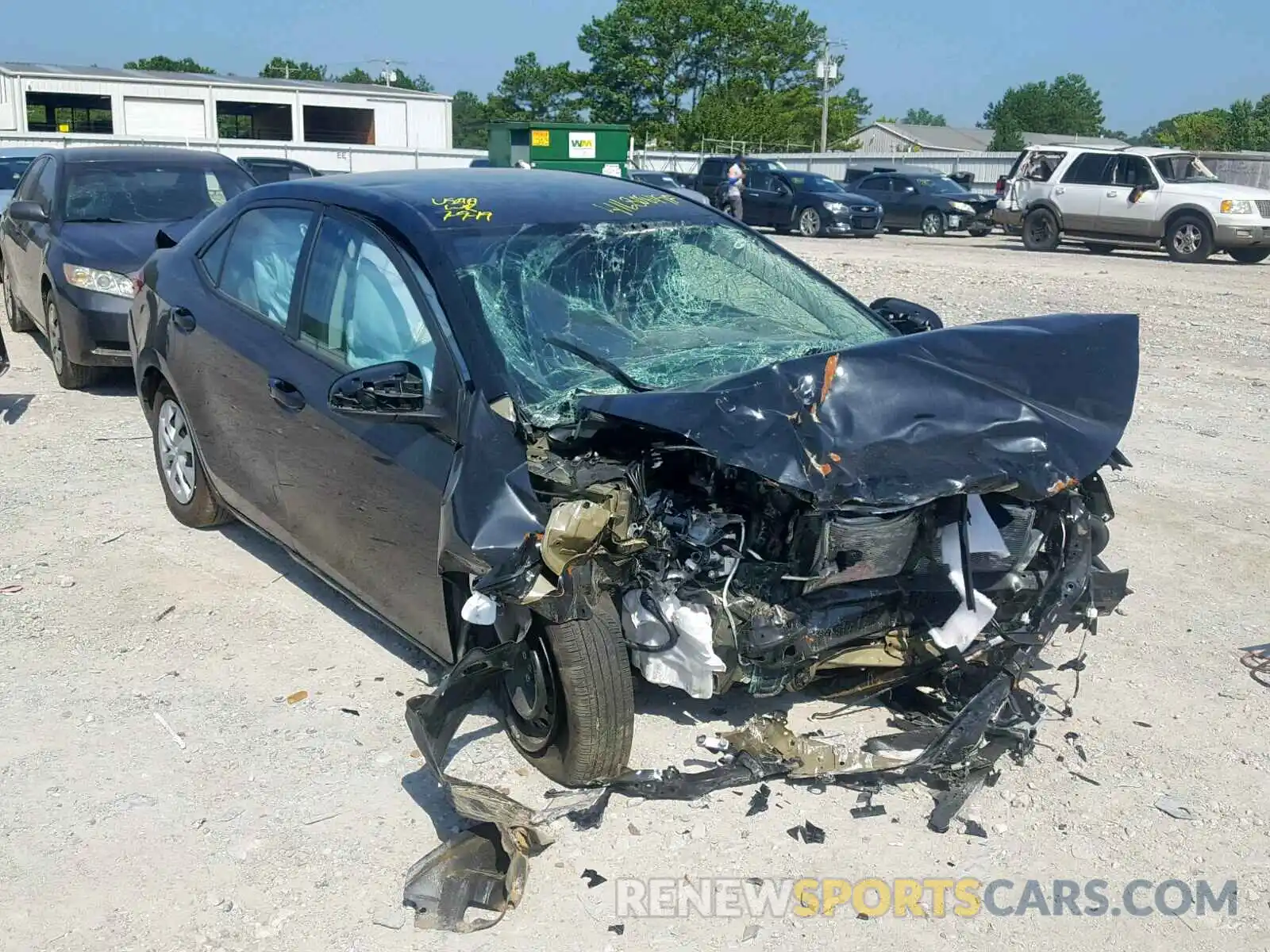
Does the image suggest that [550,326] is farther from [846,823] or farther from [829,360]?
[846,823]

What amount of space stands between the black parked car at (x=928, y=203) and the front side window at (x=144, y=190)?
20.5m

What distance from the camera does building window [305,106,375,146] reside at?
56688 mm

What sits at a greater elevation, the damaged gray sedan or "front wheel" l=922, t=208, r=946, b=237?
"front wheel" l=922, t=208, r=946, b=237

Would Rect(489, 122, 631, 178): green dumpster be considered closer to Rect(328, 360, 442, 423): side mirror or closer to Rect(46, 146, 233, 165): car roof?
Rect(46, 146, 233, 165): car roof

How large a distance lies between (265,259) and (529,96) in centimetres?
10895

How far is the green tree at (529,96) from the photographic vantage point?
89.0 metres

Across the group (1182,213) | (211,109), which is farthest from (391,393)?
(211,109)

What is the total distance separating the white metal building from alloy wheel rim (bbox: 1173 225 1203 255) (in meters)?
30.0

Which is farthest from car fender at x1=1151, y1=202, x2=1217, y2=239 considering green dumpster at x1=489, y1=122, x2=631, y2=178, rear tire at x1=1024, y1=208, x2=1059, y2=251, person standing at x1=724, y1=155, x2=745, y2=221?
green dumpster at x1=489, y1=122, x2=631, y2=178

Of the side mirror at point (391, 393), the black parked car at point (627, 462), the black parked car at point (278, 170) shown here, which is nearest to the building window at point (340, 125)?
the black parked car at point (278, 170)

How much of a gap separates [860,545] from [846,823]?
0.83 metres

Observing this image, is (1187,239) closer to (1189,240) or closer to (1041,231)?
(1189,240)

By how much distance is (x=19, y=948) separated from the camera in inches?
120

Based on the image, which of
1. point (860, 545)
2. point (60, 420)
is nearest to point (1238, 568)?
point (860, 545)
